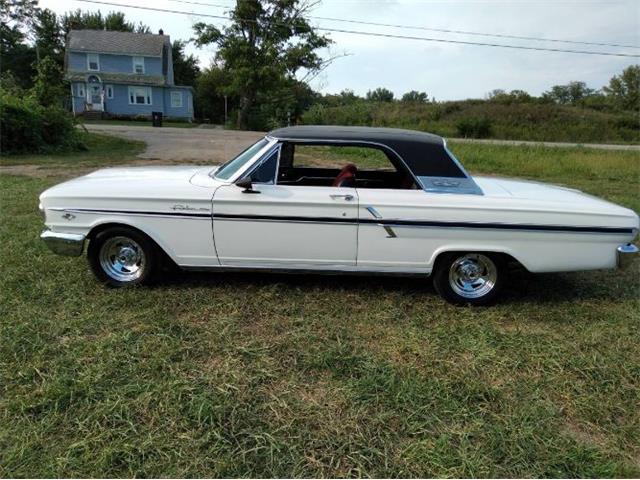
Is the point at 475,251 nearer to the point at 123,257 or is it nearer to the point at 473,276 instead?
the point at 473,276

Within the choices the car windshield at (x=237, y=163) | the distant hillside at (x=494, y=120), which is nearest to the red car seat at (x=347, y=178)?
the car windshield at (x=237, y=163)

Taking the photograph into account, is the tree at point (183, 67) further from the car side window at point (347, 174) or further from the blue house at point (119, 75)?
the car side window at point (347, 174)

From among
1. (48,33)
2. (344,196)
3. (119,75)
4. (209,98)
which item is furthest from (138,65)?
(344,196)

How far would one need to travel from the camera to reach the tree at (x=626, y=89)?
52281mm

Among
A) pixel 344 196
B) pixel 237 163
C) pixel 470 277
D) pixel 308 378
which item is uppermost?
pixel 237 163

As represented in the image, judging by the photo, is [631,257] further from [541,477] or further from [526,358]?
[541,477]

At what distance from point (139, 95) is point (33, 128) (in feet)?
98.2

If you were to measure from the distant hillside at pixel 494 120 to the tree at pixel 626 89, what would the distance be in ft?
40.0

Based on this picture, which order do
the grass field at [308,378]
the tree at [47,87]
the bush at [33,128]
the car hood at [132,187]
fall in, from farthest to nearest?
1. the tree at [47,87]
2. the bush at [33,128]
3. the car hood at [132,187]
4. the grass field at [308,378]

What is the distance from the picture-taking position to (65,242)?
3.97 meters

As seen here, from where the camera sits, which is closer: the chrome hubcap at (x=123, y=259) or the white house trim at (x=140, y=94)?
the chrome hubcap at (x=123, y=259)

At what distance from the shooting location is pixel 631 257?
12.9 ft

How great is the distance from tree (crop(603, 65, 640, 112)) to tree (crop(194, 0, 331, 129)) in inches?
1461

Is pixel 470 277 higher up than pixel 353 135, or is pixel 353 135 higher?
pixel 353 135
